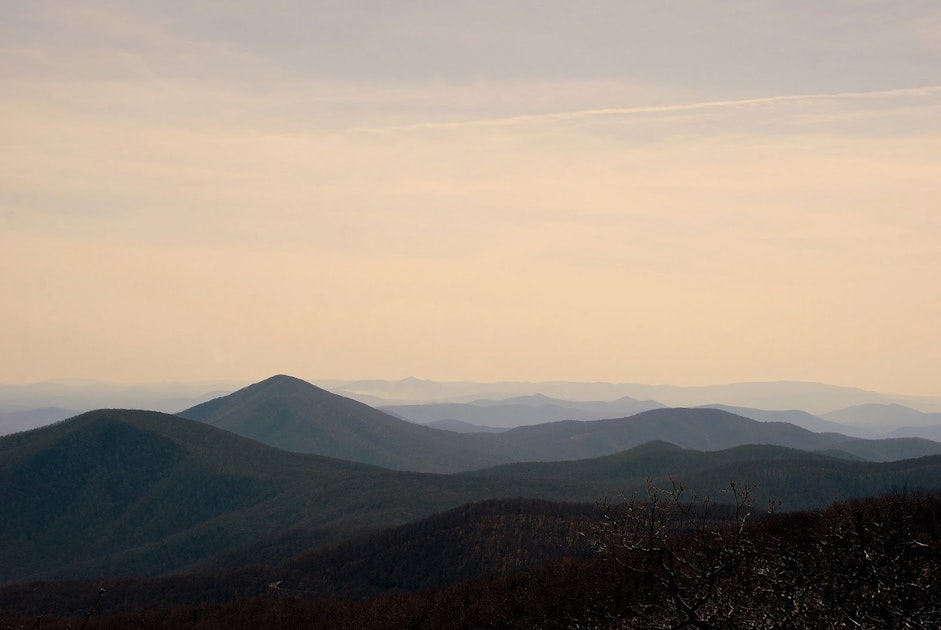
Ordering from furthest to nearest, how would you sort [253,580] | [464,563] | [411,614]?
[253,580]
[464,563]
[411,614]

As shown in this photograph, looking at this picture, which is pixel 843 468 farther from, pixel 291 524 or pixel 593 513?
pixel 291 524

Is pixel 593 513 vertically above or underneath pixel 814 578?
underneath

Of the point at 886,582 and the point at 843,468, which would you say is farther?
the point at 843,468

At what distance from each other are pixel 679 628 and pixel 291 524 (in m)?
184

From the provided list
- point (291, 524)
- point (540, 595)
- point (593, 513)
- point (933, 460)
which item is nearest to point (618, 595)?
point (540, 595)

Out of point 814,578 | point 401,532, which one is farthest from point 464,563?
point 814,578

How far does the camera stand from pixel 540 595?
222ft

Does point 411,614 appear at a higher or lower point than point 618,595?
lower

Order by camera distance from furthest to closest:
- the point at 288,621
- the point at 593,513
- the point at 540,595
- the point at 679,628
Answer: the point at 593,513
the point at 288,621
the point at 540,595
the point at 679,628

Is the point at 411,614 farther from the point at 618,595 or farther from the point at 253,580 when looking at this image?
the point at 253,580

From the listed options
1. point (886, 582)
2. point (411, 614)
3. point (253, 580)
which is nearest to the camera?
point (886, 582)

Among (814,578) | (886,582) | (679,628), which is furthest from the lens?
(814,578)

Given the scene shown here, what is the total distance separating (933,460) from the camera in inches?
7594

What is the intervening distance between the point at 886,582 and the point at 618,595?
1200 inches
